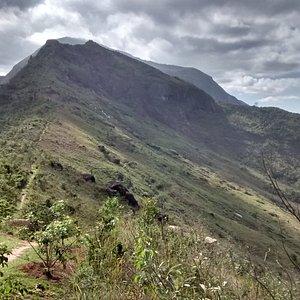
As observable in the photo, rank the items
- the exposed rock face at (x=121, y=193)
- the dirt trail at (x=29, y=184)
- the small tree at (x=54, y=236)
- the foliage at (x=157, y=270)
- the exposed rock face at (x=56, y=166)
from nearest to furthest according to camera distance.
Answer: the foliage at (x=157, y=270) → the small tree at (x=54, y=236) → the dirt trail at (x=29, y=184) → the exposed rock face at (x=121, y=193) → the exposed rock face at (x=56, y=166)

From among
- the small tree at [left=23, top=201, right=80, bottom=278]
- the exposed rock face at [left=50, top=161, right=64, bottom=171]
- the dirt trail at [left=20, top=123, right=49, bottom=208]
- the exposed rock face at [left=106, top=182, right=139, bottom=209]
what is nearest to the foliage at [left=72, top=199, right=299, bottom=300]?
the small tree at [left=23, top=201, right=80, bottom=278]

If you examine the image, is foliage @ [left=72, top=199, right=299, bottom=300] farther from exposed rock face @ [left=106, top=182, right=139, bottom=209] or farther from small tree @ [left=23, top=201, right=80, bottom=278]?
exposed rock face @ [left=106, top=182, right=139, bottom=209]

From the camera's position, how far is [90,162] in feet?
360

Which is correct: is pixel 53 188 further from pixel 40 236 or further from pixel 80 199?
pixel 40 236

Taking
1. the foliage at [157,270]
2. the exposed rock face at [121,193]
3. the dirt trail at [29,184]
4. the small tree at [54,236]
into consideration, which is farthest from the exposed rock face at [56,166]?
the foliage at [157,270]

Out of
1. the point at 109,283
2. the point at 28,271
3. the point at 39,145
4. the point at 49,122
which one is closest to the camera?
the point at 109,283

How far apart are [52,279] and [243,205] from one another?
16830 cm

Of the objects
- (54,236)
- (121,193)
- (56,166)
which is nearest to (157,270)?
(54,236)

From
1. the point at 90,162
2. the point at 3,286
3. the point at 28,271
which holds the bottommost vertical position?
the point at 90,162


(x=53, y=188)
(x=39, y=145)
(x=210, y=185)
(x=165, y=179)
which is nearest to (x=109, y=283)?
(x=53, y=188)

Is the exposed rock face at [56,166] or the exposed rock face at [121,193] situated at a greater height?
the exposed rock face at [56,166]

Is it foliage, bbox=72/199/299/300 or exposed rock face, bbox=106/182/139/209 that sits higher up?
foliage, bbox=72/199/299/300

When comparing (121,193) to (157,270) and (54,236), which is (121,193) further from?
(157,270)

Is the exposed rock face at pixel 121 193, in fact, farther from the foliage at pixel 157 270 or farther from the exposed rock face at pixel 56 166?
the foliage at pixel 157 270
